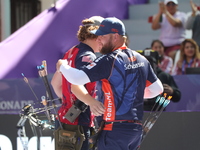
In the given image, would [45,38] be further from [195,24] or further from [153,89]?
[153,89]

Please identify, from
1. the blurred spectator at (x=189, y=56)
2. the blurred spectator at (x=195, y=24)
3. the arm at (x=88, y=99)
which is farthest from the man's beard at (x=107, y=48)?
the blurred spectator at (x=195, y=24)

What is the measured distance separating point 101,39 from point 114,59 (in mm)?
270

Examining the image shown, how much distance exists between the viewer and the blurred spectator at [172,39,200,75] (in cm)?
714

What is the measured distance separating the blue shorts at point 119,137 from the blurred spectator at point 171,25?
191 inches

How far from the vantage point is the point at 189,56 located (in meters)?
7.19

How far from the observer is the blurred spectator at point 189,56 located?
714cm

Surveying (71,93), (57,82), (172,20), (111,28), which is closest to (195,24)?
(172,20)

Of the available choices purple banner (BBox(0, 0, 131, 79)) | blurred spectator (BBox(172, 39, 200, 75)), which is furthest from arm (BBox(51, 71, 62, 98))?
blurred spectator (BBox(172, 39, 200, 75))

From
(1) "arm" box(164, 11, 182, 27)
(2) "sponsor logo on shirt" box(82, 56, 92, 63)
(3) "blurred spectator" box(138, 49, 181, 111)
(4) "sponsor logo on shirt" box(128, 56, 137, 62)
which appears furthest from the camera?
(1) "arm" box(164, 11, 182, 27)

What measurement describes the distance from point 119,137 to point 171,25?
203 inches

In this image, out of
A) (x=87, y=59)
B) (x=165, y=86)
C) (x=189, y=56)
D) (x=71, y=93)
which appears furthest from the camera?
(x=189, y=56)

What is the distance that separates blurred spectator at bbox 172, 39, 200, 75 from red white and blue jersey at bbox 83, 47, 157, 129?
372 centimetres

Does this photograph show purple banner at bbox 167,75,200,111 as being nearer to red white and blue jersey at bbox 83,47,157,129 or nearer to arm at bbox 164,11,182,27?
arm at bbox 164,11,182,27

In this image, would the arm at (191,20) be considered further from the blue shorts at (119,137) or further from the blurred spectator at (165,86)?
the blue shorts at (119,137)
